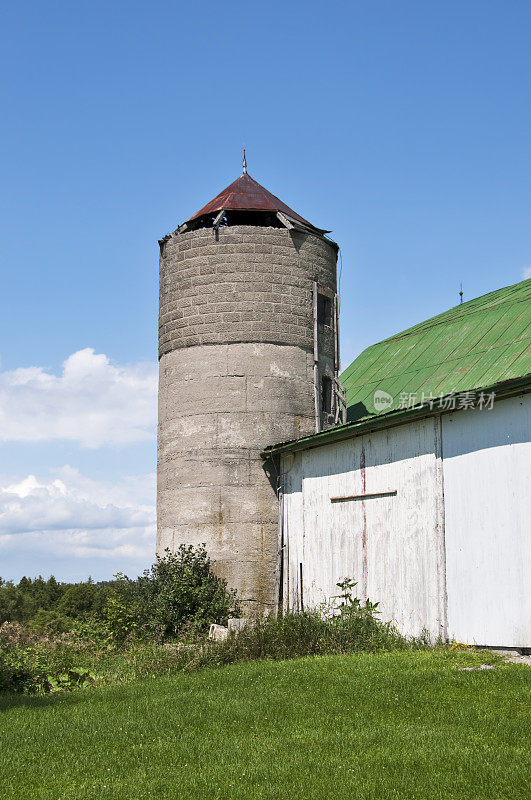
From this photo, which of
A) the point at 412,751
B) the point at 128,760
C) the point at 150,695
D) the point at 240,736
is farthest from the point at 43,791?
the point at 150,695

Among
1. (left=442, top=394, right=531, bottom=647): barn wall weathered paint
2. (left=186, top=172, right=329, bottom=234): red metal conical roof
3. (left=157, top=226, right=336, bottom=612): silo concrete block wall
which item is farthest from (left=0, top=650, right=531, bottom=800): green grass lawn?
(left=186, top=172, right=329, bottom=234): red metal conical roof

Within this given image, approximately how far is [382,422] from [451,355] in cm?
381

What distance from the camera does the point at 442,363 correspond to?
17719mm

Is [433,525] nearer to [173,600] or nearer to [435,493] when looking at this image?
[435,493]

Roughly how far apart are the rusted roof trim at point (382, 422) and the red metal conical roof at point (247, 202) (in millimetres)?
5756

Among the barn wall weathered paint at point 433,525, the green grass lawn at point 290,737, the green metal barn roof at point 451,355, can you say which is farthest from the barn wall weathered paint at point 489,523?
the green metal barn roof at point 451,355

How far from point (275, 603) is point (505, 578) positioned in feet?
21.1

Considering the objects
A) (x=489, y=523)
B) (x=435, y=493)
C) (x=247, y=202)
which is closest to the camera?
(x=489, y=523)

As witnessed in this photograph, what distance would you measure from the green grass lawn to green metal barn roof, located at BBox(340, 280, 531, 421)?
6.22m

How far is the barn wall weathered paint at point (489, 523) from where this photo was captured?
12.0 metres

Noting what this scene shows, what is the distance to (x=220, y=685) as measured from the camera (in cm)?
1070

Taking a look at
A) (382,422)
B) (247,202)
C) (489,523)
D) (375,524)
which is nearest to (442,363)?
(382,422)

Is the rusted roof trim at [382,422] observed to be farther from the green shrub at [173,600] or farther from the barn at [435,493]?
the green shrub at [173,600]

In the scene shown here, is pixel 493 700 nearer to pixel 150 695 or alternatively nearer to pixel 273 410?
pixel 150 695
